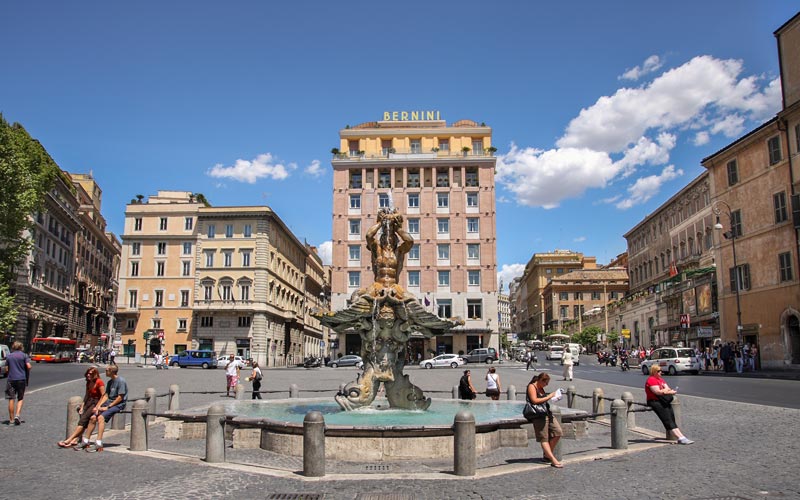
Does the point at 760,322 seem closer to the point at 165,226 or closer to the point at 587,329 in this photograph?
the point at 587,329

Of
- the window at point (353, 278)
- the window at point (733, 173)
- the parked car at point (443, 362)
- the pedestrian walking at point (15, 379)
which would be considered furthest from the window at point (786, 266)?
the window at point (353, 278)

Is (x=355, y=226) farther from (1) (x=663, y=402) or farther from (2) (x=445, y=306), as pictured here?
(1) (x=663, y=402)

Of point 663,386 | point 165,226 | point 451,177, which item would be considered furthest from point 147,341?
point 663,386

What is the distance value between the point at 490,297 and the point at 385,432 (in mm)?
53143

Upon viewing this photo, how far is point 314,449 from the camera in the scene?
8.61 m

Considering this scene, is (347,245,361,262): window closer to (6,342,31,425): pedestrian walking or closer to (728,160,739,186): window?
(728,160,739,186): window

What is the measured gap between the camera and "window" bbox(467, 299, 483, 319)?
205 ft

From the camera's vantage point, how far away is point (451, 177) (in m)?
66.1

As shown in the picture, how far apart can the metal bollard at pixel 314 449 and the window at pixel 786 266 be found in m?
34.9

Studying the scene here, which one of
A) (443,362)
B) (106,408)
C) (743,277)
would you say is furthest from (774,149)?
(106,408)

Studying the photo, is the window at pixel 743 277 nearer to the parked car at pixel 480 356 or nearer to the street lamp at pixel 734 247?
the street lamp at pixel 734 247

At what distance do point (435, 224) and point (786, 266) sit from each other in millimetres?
34915

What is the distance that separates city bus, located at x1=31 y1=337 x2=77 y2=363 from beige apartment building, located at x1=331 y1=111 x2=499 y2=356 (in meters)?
24.5

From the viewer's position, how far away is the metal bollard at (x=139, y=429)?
34.9 feet
